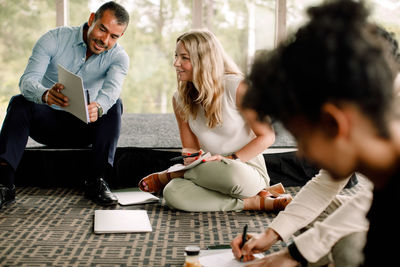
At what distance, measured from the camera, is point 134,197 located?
233cm

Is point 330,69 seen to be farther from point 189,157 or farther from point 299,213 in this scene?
point 189,157

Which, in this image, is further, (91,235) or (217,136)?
(217,136)

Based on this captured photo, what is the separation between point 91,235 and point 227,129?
0.77 m

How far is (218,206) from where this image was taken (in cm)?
213

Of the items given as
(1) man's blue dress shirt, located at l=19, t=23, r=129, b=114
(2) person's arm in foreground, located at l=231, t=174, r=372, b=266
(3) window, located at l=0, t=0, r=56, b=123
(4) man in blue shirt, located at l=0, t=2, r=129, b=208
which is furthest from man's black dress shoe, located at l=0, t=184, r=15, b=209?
(3) window, located at l=0, t=0, r=56, b=123

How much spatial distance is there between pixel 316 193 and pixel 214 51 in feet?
3.42

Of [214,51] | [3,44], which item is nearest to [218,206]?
[214,51]

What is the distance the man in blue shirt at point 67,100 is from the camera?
2205mm

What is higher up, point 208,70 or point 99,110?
point 208,70

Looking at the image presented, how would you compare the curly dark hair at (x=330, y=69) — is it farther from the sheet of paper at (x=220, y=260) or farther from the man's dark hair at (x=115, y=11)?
the man's dark hair at (x=115, y=11)

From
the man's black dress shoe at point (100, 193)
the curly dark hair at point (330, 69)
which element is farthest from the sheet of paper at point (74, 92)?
the curly dark hair at point (330, 69)

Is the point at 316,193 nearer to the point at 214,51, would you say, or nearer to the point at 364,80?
the point at 364,80

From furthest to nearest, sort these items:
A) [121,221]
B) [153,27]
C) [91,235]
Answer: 1. [153,27]
2. [121,221]
3. [91,235]

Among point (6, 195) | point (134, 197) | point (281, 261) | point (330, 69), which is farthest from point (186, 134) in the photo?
point (330, 69)
